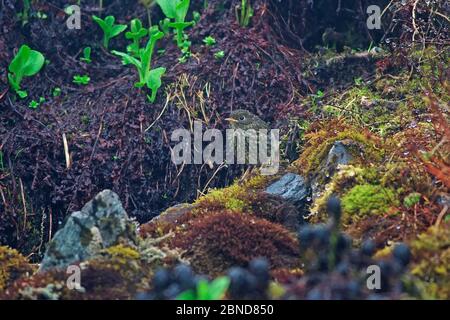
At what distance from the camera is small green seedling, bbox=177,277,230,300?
8.16 feet

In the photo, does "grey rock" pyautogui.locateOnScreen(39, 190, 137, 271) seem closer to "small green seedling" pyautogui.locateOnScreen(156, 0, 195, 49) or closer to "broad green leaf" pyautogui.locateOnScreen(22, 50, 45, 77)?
"broad green leaf" pyautogui.locateOnScreen(22, 50, 45, 77)

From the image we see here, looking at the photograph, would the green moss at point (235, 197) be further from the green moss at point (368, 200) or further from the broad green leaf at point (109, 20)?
the broad green leaf at point (109, 20)

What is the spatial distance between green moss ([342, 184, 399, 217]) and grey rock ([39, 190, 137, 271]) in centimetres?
136

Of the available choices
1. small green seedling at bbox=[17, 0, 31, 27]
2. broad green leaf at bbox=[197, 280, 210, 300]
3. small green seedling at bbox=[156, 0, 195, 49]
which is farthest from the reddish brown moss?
small green seedling at bbox=[17, 0, 31, 27]

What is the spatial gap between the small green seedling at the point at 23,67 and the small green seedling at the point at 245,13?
1896 mm

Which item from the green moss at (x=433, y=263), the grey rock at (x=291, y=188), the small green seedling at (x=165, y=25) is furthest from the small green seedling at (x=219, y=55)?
the green moss at (x=433, y=263)

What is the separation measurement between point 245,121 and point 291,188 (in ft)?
3.45

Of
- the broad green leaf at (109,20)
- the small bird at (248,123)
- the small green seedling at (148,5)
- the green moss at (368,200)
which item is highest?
the small green seedling at (148,5)

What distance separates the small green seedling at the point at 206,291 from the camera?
2.49 meters

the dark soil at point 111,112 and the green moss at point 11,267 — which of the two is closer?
the green moss at point 11,267

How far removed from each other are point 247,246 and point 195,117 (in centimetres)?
215

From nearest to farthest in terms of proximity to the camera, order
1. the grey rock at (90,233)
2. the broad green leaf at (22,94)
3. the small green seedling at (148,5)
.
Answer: the grey rock at (90,233)
the broad green leaf at (22,94)
the small green seedling at (148,5)

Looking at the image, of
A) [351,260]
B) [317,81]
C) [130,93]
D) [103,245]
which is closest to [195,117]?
[130,93]

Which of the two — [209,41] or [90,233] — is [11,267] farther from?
[209,41]
